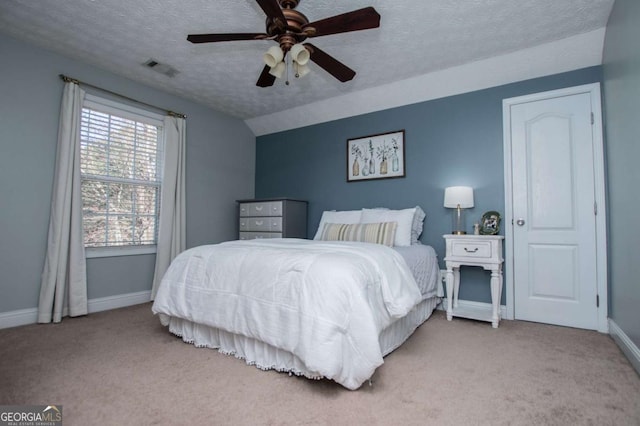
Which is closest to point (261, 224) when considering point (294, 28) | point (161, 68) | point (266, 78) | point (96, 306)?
point (96, 306)

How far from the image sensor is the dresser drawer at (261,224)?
4164mm

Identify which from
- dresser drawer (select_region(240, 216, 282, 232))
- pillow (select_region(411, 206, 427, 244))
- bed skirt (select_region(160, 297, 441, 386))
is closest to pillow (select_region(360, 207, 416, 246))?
pillow (select_region(411, 206, 427, 244))

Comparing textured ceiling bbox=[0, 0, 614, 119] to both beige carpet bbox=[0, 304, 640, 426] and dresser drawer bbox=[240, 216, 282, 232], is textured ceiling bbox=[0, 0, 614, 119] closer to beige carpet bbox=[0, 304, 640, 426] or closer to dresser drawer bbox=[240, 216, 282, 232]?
dresser drawer bbox=[240, 216, 282, 232]

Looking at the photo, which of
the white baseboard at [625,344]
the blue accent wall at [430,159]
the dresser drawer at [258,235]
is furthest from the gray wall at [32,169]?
the white baseboard at [625,344]

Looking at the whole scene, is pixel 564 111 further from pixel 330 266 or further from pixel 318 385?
pixel 318 385

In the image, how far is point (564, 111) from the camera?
2918 millimetres

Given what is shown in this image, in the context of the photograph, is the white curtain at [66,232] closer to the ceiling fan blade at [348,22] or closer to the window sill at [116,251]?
the window sill at [116,251]

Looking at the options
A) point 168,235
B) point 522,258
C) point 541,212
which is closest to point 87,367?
point 168,235

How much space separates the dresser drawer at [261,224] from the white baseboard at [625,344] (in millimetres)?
3268

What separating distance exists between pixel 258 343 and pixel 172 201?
8.34ft

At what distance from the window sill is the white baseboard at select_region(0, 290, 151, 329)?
0.44 m

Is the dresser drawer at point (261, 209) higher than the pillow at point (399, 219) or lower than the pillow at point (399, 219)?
higher

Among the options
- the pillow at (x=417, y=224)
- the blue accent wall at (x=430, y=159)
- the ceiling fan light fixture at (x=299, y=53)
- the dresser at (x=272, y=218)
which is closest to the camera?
the ceiling fan light fixture at (x=299, y=53)

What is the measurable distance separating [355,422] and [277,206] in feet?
9.97
